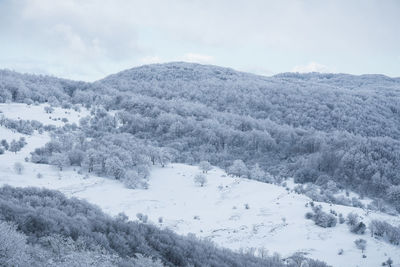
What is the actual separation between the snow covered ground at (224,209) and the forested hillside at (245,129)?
2.21 meters

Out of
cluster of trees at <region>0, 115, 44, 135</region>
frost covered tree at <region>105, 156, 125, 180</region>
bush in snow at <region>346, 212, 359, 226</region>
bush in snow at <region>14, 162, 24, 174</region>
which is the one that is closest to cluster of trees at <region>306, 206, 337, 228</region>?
bush in snow at <region>346, 212, 359, 226</region>

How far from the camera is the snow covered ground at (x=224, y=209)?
1459 cm

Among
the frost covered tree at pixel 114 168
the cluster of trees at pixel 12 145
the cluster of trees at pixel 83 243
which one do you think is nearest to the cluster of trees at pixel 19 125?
the cluster of trees at pixel 12 145

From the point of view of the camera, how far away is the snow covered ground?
1459 centimetres

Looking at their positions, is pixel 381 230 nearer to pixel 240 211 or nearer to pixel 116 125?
pixel 240 211

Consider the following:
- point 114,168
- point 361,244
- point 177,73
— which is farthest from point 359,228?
point 177,73

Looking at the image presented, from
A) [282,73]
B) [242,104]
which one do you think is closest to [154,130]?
[242,104]

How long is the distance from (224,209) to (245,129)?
25470 mm

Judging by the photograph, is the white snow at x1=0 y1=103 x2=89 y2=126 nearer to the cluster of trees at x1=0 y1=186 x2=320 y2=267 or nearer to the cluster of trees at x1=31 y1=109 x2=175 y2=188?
the cluster of trees at x1=31 y1=109 x2=175 y2=188

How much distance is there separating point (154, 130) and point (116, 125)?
441cm

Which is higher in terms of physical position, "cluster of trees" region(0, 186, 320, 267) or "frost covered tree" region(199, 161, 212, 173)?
"cluster of trees" region(0, 186, 320, 267)

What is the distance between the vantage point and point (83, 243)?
Result: 7738 millimetres

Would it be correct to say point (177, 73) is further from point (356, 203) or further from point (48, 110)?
point (356, 203)

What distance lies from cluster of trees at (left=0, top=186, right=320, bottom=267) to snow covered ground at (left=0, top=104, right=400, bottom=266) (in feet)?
11.5
